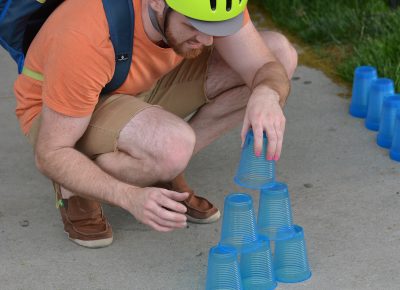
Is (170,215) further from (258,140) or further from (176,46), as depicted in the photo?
(176,46)

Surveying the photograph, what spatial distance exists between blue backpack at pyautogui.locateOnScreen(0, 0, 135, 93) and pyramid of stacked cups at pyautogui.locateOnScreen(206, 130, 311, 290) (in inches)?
24.7

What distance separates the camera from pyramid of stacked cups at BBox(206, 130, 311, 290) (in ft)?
12.3

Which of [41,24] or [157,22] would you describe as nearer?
[157,22]

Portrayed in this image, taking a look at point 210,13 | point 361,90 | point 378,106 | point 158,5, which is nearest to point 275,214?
point 210,13

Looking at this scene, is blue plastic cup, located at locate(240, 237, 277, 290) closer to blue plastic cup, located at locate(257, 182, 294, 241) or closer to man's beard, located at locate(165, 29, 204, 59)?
blue plastic cup, located at locate(257, 182, 294, 241)

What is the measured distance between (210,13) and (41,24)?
816 mm

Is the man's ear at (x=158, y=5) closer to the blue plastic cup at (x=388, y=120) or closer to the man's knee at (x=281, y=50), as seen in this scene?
the man's knee at (x=281, y=50)

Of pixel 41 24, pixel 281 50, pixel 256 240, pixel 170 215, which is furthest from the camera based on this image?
pixel 281 50

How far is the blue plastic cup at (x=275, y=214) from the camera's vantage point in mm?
3891

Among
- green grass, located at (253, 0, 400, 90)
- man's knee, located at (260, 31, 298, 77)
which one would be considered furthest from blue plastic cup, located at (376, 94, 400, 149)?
man's knee, located at (260, 31, 298, 77)

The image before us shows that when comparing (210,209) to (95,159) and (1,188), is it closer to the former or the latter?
(95,159)

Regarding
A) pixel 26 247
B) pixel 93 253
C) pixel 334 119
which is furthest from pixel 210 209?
pixel 334 119

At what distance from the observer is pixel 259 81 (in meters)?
4.12

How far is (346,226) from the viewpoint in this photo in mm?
4344
